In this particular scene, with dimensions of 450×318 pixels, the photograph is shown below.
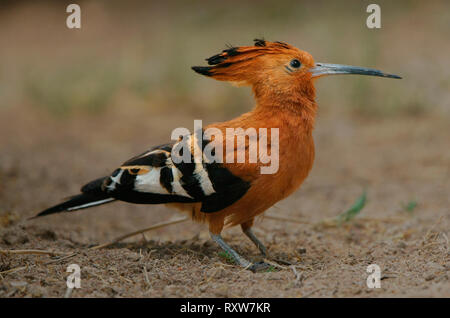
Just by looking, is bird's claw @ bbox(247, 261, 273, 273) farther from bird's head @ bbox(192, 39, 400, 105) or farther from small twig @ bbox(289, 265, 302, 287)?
bird's head @ bbox(192, 39, 400, 105)

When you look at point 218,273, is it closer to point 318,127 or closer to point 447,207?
point 447,207

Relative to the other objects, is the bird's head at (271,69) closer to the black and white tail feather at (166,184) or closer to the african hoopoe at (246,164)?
the african hoopoe at (246,164)

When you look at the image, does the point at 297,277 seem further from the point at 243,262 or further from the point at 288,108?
the point at 288,108

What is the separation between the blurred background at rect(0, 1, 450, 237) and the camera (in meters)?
6.68

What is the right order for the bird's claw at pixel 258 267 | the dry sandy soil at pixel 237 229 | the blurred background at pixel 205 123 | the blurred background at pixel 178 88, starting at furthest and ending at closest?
the blurred background at pixel 178 88
the bird's claw at pixel 258 267
the blurred background at pixel 205 123
the dry sandy soil at pixel 237 229

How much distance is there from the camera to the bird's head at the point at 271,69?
3760 mm

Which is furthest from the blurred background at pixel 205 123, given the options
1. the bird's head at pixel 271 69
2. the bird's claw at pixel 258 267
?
the bird's head at pixel 271 69

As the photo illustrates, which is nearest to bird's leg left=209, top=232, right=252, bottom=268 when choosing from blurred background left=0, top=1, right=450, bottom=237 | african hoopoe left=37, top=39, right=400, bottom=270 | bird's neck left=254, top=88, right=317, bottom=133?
african hoopoe left=37, top=39, right=400, bottom=270

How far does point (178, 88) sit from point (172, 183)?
6279 mm

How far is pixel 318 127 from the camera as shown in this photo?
27.6 ft

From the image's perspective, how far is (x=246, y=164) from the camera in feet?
11.6

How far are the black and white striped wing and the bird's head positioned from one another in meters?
0.67

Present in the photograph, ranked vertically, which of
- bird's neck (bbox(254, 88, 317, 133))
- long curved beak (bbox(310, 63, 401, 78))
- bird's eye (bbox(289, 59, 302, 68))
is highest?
bird's eye (bbox(289, 59, 302, 68))

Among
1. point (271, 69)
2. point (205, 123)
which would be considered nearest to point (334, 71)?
point (271, 69)
